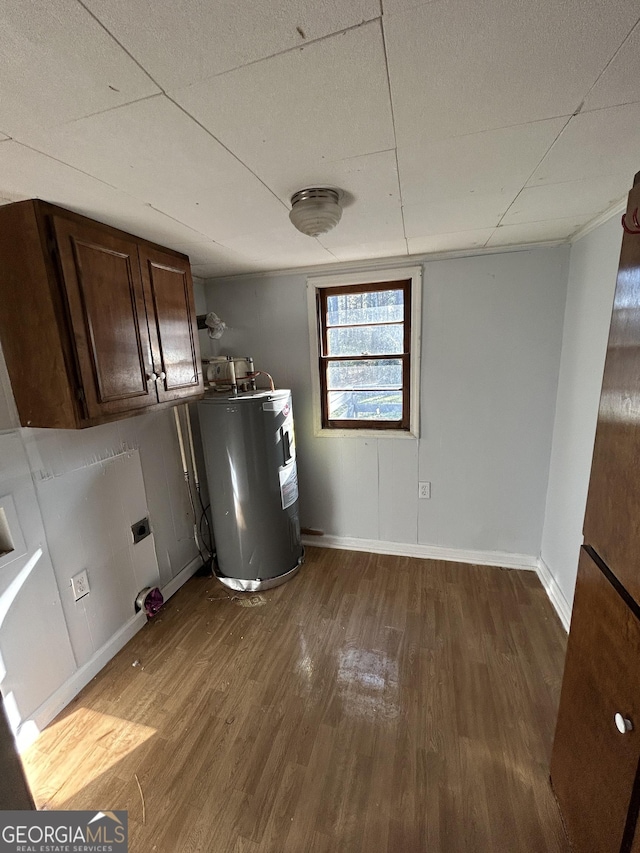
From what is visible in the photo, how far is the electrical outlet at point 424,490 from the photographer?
2471 millimetres

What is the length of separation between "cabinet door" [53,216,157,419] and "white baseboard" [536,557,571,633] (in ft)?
8.27

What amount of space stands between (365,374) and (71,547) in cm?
201

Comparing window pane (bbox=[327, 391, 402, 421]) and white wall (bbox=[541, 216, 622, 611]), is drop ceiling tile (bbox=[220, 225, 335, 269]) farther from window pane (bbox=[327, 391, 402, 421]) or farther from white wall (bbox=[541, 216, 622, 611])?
white wall (bbox=[541, 216, 622, 611])

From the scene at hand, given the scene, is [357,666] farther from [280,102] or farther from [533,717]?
[280,102]

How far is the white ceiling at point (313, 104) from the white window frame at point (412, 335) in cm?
83

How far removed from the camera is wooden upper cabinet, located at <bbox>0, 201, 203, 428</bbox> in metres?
1.21

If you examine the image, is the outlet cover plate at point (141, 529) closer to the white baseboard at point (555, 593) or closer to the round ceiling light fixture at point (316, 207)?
the round ceiling light fixture at point (316, 207)

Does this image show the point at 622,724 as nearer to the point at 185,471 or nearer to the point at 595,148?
the point at 595,148

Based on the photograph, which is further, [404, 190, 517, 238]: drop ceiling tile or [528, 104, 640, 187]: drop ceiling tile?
[404, 190, 517, 238]: drop ceiling tile

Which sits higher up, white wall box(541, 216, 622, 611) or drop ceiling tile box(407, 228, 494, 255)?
drop ceiling tile box(407, 228, 494, 255)

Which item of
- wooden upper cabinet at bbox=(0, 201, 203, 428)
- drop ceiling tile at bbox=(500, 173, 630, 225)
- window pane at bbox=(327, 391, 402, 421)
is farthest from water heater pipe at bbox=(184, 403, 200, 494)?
drop ceiling tile at bbox=(500, 173, 630, 225)

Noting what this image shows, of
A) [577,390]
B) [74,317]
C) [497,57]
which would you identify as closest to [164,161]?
[74,317]

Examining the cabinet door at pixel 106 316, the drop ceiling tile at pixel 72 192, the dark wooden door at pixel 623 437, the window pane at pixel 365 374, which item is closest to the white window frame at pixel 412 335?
the window pane at pixel 365 374

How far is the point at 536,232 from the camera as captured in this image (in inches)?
71.1
